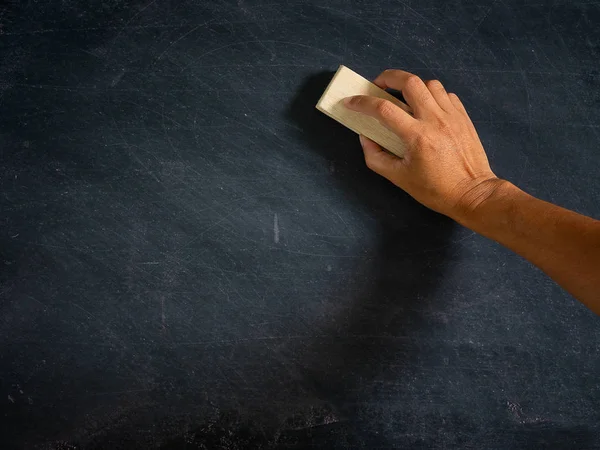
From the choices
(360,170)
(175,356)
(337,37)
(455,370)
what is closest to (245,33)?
(337,37)

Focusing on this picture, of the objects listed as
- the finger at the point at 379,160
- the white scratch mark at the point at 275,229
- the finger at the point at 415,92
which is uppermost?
the finger at the point at 415,92

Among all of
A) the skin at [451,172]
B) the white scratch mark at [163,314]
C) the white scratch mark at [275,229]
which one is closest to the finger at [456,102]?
the skin at [451,172]

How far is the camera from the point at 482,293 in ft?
2.83

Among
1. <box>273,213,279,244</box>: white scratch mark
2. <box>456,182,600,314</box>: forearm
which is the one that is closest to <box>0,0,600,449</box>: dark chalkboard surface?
<box>273,213,279,244</box>: white scratch mark

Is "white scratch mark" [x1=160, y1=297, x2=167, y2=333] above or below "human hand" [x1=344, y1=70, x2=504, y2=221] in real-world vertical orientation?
below

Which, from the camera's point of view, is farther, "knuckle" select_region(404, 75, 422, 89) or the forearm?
"knuckle" select_region(404, 75, 422, 89)

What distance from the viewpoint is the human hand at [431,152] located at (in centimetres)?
78

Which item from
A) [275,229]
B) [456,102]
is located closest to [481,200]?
[456,102]

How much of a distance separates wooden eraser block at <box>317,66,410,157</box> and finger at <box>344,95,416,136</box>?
0.09ft

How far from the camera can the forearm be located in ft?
2.16

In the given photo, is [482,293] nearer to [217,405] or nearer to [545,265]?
[545,265]

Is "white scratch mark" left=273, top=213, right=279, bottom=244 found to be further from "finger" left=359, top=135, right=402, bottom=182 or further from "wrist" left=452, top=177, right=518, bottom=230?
"wrist" left=452, top=177, right=518, bottom=230

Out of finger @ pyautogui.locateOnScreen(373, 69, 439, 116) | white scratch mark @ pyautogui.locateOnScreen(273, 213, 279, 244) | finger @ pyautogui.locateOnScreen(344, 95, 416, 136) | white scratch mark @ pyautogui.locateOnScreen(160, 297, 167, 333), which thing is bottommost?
white scratch mark @ pyautogui.locateOnScreen(160, 297, 167, 333)

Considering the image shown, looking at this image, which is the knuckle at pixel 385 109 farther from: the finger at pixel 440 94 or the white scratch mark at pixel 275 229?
the white scratch mark at pixel 275 229
